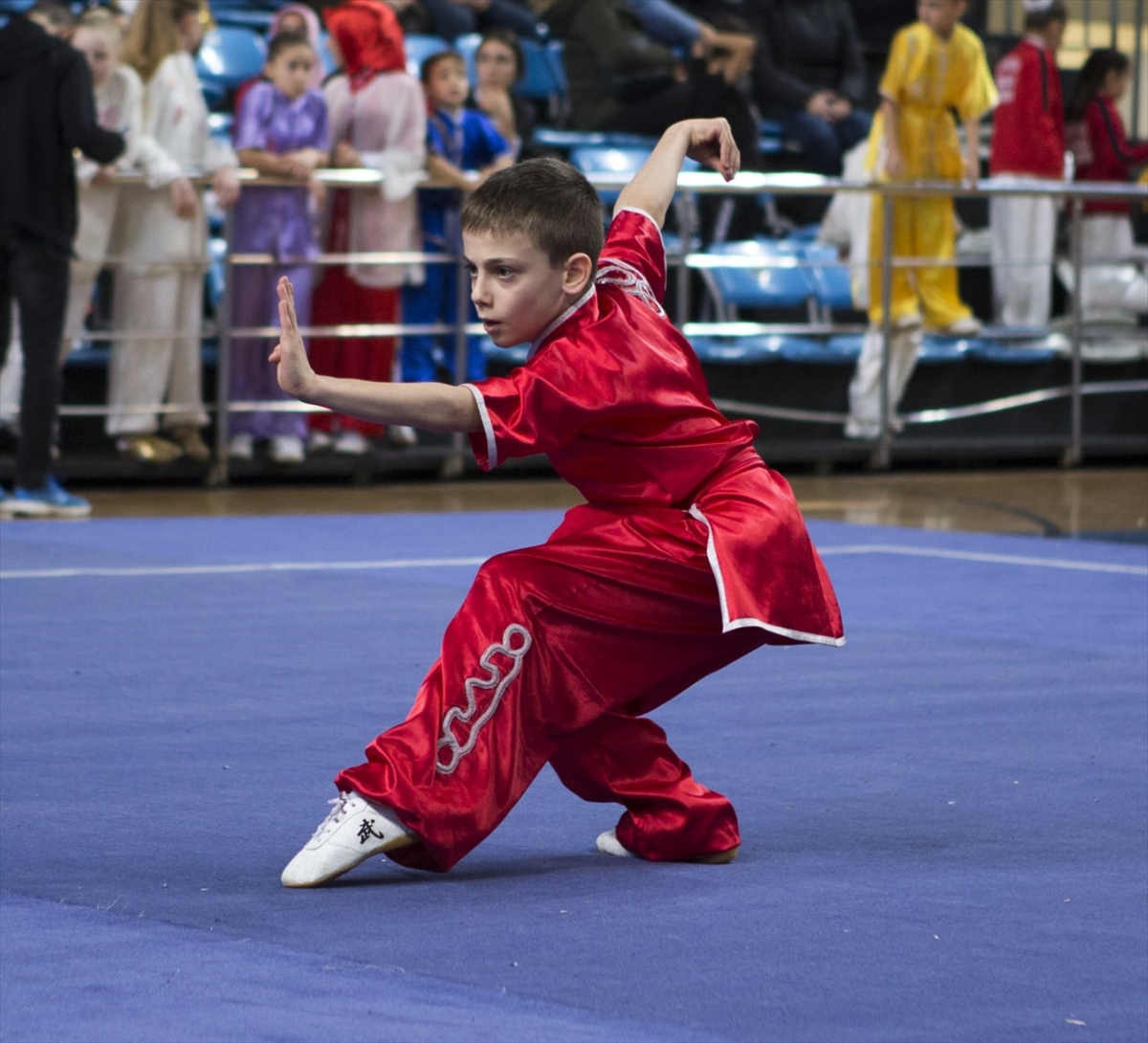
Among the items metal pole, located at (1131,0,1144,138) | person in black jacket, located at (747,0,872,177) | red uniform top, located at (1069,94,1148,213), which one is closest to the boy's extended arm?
person in black jacket, located at (747,0,872,177)

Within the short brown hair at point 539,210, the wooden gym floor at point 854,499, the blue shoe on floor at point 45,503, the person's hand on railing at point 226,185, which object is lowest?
the wooden gym floor at point 854,499

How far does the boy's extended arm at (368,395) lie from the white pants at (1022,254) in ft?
25.8

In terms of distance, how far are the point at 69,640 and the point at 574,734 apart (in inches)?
92.1

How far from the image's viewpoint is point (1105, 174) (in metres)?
11.3

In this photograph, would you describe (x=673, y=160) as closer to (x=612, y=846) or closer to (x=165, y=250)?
(x=612, y=846)

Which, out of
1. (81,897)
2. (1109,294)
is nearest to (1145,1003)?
(81,897)

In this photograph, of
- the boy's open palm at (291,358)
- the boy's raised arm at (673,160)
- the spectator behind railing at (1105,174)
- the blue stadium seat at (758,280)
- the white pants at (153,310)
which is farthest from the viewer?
the spectator behind railing at (1105,174)

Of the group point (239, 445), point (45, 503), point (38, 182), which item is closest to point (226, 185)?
point (38, 182)

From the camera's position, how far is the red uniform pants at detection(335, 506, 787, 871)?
10.0 ft

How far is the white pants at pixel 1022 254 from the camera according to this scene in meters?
10.5

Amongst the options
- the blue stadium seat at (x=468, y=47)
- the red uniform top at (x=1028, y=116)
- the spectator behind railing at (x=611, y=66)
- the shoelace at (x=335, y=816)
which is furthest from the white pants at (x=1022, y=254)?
the shoelace at (x=335, y=816)

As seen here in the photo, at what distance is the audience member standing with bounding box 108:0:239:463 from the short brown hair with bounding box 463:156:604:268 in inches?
217

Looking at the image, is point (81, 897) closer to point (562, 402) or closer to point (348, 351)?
point (562, 402)

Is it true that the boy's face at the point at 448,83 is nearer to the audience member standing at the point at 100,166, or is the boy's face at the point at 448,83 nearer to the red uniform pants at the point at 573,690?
the audience member standing at the point at 100,166
